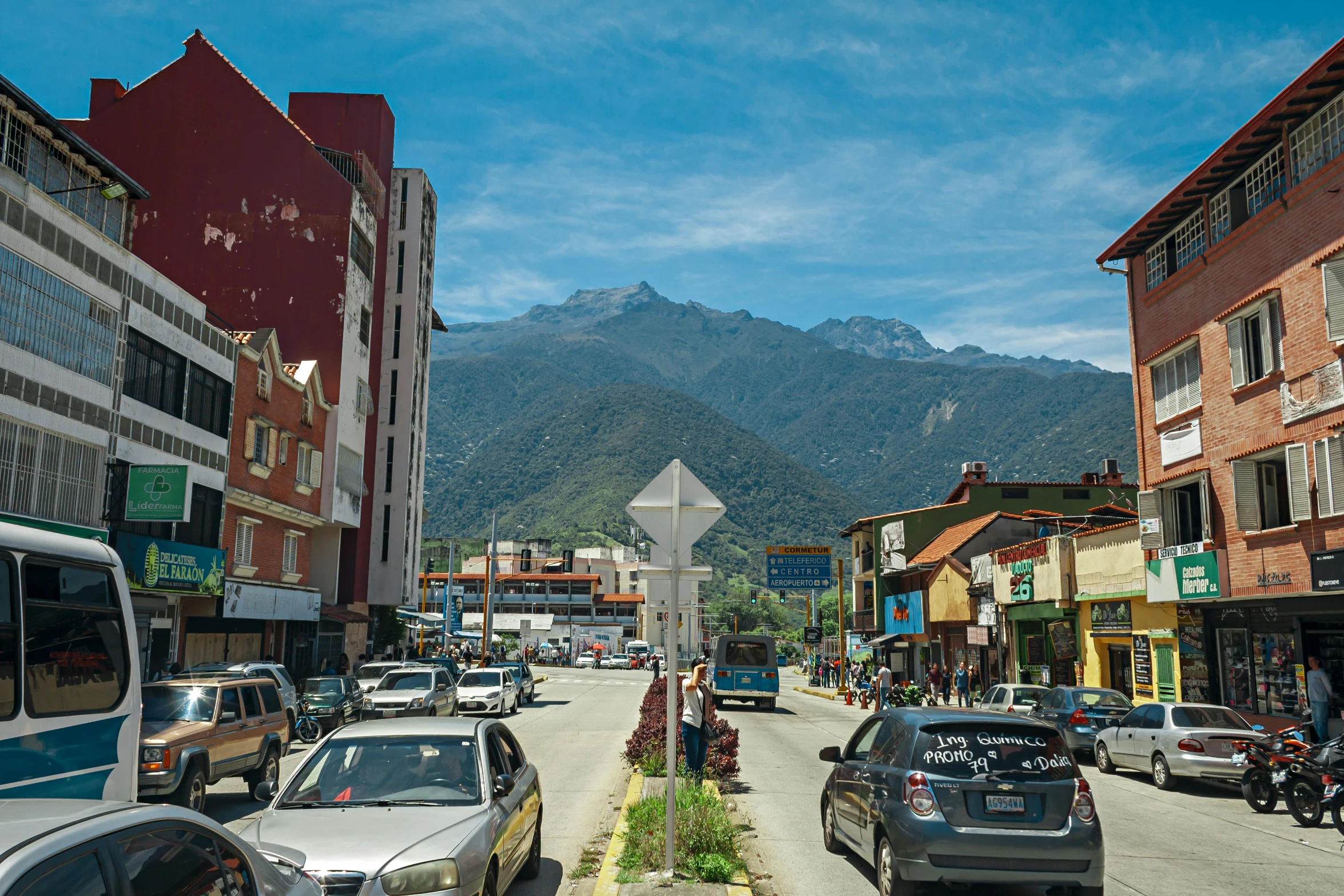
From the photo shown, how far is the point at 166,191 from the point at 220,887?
43.1 m

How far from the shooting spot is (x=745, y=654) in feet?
126

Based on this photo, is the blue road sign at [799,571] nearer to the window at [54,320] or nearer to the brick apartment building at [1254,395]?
the brick apartment building at [1254,395]

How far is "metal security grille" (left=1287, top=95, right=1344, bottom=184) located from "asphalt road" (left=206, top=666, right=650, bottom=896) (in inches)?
691

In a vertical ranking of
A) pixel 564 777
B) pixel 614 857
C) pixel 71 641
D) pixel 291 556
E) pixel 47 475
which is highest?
pixel 47 475

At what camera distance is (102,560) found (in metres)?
8.66

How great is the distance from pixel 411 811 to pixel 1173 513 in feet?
78.3

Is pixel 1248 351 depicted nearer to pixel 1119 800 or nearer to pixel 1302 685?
pixel 1302 685

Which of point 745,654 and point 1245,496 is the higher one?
point 1245,496

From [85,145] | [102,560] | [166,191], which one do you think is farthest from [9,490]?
[166,191]

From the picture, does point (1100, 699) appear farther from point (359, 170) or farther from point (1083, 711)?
point (359, 170)

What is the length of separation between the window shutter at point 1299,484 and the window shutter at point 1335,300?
8.01 ft

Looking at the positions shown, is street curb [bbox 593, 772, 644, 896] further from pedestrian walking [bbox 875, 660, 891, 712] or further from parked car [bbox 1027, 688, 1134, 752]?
pedestrian walking [bbox 875, 660, 891, 712]

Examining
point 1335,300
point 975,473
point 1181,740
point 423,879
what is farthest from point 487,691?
point 975,473

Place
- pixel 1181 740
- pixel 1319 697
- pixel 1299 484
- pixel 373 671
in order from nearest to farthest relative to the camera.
Answer: pixel 1181 740 → pixel 1319 697 → pixel 1299 484 → pixel 373 671
